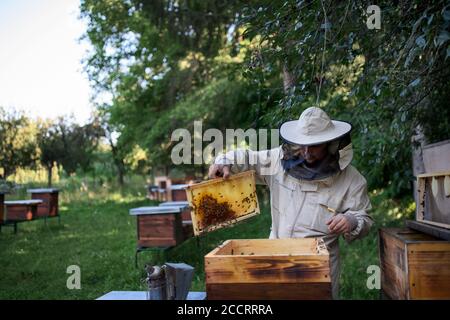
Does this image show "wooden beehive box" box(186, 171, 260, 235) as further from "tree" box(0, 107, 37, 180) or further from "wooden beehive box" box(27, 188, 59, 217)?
"tree" box(0, 107, 37, 180)

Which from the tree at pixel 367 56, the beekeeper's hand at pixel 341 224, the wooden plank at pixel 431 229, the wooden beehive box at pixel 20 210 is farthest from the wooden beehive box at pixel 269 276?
the wooden beehive box at pixel 20 210

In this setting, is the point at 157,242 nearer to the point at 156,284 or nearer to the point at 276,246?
the point at 276,246

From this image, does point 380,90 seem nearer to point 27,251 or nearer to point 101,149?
point 27,251

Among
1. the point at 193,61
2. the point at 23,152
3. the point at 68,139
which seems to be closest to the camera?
the point at 193,61

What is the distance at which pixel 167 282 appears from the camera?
67.4 inches

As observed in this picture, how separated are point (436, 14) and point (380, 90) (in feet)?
3.55

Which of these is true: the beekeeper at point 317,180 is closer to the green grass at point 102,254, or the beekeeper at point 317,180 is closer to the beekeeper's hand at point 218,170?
the beekeeper's hand at point 218,170

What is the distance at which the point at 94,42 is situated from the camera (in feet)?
44.9

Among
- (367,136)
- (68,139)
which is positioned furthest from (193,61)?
(68,139)

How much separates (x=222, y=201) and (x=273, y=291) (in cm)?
86

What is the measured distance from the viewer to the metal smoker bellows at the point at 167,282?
1688 mm

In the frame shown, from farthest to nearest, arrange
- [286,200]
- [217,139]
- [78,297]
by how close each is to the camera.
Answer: [217,139] < [78,297] < [286,200]

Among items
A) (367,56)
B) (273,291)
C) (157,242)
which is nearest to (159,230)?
(157,242)

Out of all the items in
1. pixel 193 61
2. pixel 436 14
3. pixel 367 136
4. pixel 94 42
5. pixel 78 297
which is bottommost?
pixel 78 297
